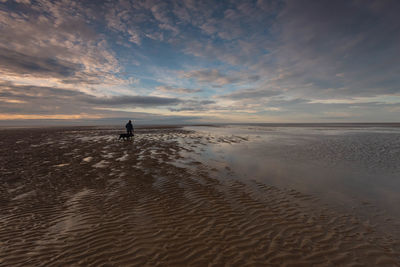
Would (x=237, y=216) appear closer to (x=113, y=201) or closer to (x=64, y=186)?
(x=113, y=201)

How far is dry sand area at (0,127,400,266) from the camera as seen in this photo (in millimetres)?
3693

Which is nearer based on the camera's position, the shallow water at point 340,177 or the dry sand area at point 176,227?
the dry sand area at point 176,227

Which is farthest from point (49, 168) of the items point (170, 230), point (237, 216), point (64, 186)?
point (237, 216)

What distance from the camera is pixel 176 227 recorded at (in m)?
4.80

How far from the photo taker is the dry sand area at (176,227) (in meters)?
3.69

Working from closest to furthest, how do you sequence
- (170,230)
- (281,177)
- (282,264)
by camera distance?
(282,264) < (170,230) < (281,177)

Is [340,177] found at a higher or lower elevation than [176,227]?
higher

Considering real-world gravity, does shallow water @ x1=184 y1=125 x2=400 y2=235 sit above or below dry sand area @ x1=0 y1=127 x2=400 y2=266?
above

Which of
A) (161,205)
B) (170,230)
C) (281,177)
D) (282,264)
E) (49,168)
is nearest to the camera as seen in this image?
(282,264)

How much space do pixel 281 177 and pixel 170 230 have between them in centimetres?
663

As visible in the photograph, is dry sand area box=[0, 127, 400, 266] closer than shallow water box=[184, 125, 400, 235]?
Yes

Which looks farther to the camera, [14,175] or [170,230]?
[14,175]

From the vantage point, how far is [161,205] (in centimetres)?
606

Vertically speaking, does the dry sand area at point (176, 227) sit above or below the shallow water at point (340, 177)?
below
